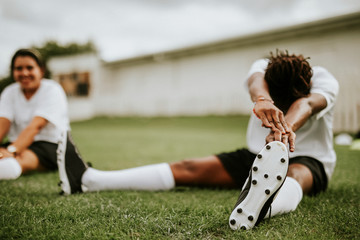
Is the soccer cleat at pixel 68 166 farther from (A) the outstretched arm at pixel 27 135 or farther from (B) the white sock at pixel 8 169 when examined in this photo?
(A) the outstretched arm at pixel 27 135

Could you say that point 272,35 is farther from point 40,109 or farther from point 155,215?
point 155,215

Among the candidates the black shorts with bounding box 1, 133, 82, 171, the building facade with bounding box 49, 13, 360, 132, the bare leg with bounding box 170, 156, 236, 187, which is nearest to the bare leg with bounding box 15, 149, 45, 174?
the black shorts with bounding box 1, 133, 82, 171

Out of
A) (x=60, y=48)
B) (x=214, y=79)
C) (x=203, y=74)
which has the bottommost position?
(x=214, y=79)

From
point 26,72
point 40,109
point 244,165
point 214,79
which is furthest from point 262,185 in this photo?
point 214,79

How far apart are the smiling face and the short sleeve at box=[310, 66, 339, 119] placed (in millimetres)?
2713

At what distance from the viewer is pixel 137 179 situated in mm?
2051

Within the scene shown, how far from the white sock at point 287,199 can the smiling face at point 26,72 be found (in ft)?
8.92

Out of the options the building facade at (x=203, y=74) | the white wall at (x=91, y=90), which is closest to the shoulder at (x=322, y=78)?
the building facade at (x=203, y=74)

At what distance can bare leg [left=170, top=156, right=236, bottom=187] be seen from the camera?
2.08 m

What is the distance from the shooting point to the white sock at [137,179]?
2.01 m

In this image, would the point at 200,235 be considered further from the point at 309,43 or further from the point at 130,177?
the point at 309,43

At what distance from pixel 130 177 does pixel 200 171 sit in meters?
0.51

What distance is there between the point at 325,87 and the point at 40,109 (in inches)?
100

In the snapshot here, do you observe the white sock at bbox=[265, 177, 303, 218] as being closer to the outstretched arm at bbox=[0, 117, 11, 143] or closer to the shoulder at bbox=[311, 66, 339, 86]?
the shoulder at bbox=[311, 66, 339, 86]
